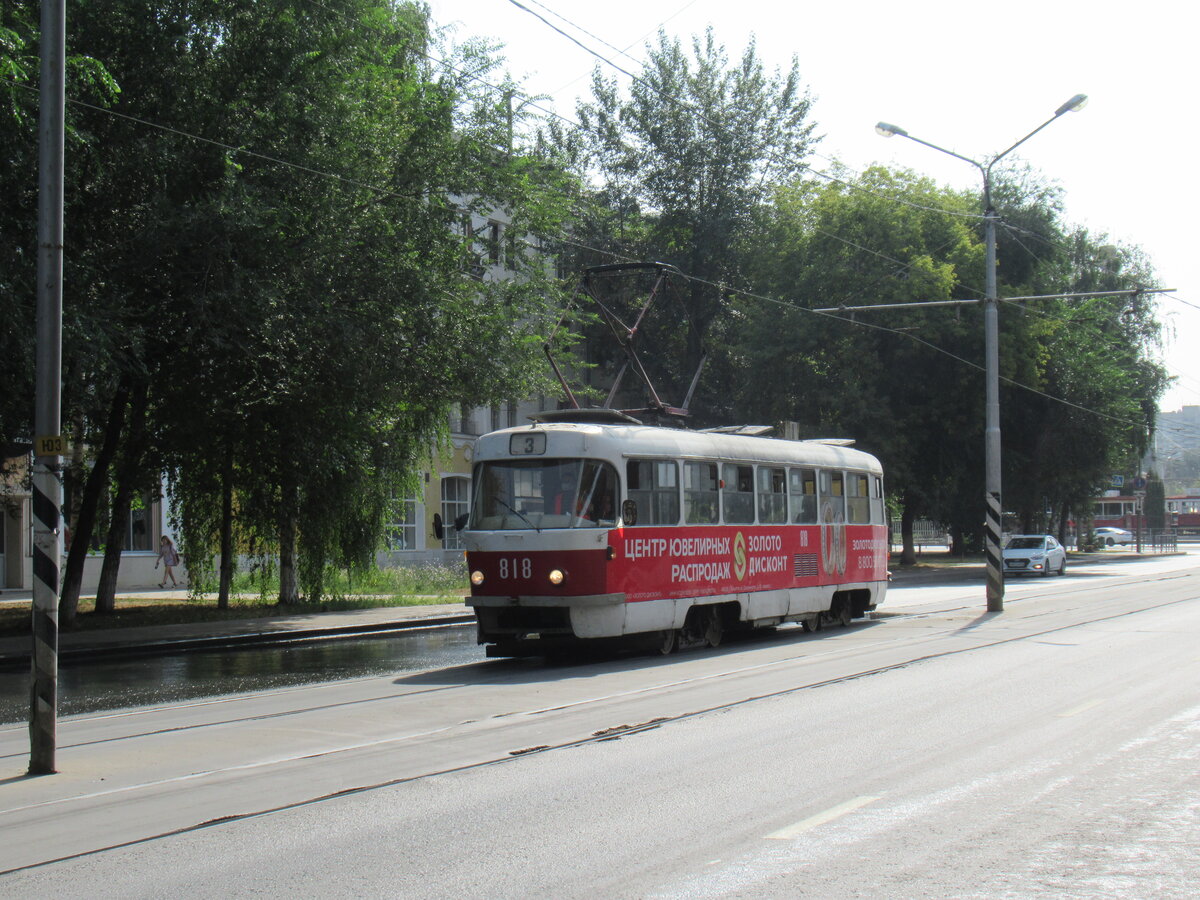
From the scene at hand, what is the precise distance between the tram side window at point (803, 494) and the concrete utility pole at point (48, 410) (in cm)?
1284

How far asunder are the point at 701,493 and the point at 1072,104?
42.0 ft

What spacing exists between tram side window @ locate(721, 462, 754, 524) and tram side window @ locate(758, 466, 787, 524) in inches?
11.9

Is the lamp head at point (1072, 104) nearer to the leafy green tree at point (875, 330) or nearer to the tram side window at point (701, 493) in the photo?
the tram side window at point (701, 493)

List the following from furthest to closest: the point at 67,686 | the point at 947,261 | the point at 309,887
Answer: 1. the point at 947,261
2. the point at 67,686
3. the point at 309,887

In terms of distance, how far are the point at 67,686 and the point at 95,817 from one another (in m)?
8.45

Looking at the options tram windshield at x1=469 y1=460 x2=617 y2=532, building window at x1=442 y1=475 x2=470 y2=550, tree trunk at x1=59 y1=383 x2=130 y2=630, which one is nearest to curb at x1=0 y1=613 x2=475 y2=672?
tree trunk at x1=59 y1=383 x2=130 y2=630

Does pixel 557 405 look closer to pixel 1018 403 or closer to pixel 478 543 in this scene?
pixel 1018 403

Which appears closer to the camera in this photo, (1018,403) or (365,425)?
(365,425)

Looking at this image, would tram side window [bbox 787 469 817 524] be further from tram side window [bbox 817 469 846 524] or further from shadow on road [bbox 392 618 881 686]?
shadow on road [bbox 392 618 881 686]

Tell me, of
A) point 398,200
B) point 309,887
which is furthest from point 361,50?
point 309,887

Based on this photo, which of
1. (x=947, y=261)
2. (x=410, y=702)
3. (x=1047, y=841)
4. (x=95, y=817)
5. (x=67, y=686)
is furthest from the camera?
(x=947, y=261)

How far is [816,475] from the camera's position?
21.1 metres

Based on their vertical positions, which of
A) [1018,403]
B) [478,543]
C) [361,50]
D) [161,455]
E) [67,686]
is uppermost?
[361,50]

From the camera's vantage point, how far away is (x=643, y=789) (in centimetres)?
791
